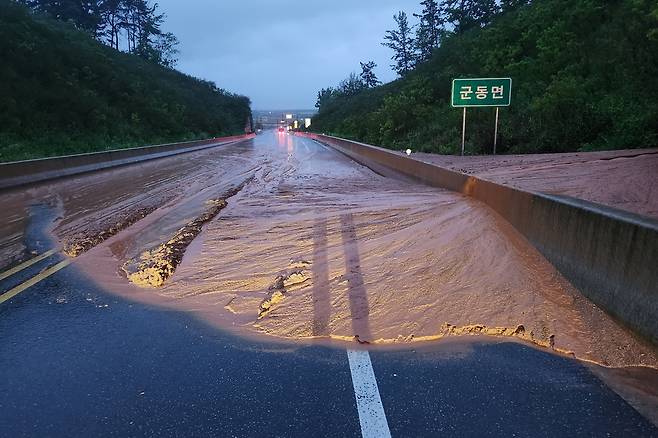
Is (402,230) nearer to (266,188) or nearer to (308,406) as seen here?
(308,406)

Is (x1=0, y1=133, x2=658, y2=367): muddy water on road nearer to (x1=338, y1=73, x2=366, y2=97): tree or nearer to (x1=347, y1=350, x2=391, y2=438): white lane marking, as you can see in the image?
(x1=347, y1=350, x2=391, y2=438): white lane marking

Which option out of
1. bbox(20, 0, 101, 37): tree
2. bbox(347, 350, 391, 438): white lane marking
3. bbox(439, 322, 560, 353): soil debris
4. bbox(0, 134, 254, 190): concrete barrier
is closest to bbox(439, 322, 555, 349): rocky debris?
bbox(439, 322, 560, 353): soil debris

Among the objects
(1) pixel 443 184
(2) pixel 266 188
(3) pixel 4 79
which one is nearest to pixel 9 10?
(3) pixel 4 79

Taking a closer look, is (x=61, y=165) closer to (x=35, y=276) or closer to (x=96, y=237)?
(x=96, y=237)

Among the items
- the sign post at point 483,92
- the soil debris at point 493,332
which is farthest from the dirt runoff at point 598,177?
the sign post at point 483,92

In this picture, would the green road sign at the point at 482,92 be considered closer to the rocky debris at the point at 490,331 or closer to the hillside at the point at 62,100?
the rocky debris at the point at 490,331

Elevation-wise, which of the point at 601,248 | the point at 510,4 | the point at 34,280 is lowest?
the point at 34,280

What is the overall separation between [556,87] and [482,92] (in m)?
2.76

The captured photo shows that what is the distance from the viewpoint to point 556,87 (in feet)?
59.4

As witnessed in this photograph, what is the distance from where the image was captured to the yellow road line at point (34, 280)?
5410mm

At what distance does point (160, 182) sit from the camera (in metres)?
15.4

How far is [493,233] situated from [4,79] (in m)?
32.2

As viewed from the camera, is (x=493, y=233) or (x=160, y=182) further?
(x=160, y=182)

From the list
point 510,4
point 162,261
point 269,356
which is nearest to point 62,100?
point 162,261
